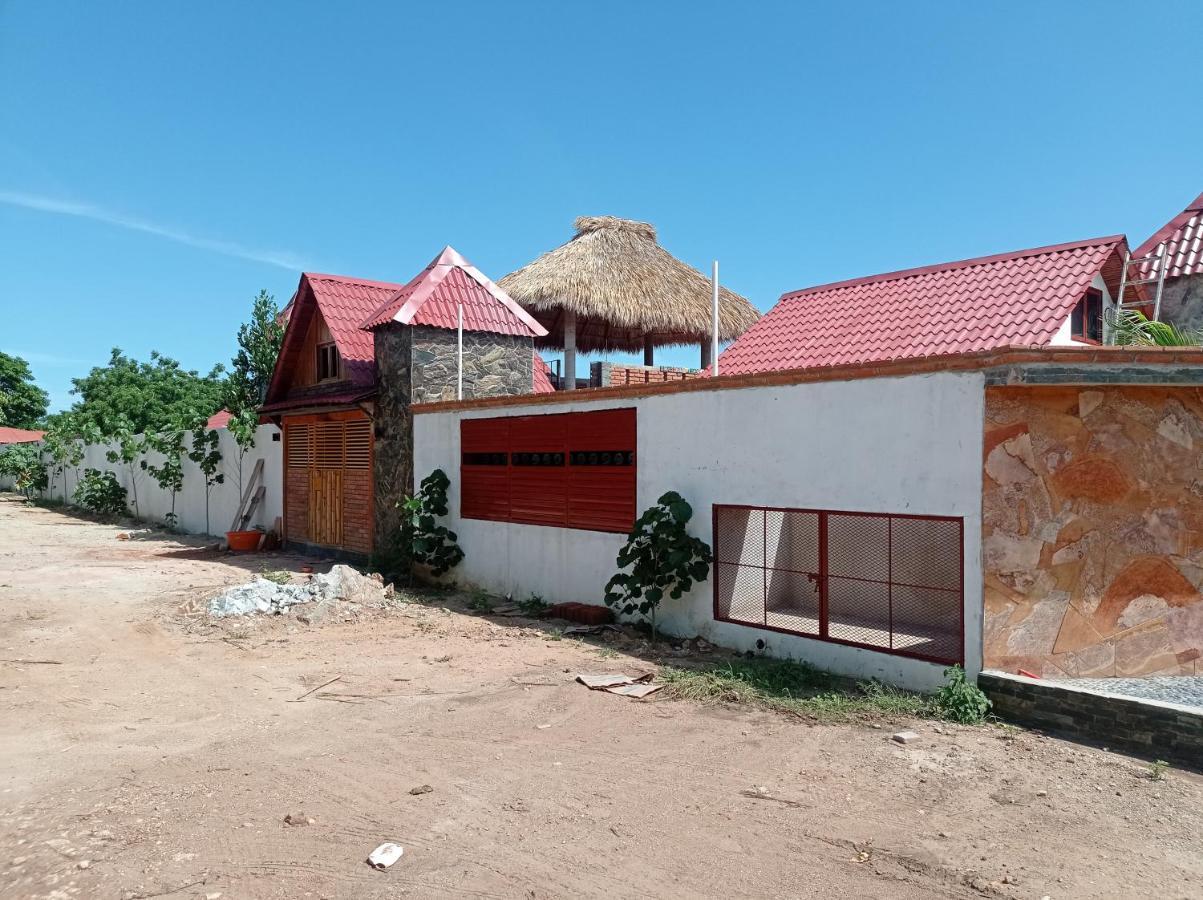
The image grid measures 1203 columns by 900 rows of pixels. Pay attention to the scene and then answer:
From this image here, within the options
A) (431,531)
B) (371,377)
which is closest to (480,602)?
(431,531)

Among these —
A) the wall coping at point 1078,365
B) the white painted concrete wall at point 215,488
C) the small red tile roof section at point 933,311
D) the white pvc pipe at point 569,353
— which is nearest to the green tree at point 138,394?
the white painted concrete wall at point 215,488

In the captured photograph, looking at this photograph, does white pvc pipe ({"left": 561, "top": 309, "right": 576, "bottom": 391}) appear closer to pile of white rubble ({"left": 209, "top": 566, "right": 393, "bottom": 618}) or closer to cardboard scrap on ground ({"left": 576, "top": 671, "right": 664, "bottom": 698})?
pile of white rubble ({"left": 209, "top": 566, "right": 393, "bottom": 618})

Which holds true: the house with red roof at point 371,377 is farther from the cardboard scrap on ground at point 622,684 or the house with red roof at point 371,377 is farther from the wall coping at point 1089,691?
the wall coping at point 1089,691

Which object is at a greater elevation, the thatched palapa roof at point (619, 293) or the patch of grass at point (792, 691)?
the thatched palapa roof at point (619, 293)

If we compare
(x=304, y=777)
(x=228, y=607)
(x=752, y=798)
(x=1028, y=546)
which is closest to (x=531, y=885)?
(x=752, y=798)

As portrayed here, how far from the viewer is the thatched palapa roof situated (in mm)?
17969

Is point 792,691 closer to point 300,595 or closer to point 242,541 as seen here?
point 300,595

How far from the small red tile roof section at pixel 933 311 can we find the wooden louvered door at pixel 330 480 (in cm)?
696

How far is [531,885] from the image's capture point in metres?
3.93

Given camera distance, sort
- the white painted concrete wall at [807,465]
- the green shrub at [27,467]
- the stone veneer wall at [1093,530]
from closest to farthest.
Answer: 1. the stone veneer wall at [1093,530]
2. the white painted concrete wall at [807,465]
3. the green shrub at [27,467]

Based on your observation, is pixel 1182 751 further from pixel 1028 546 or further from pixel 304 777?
pixel 304 777

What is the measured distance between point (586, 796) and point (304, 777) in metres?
1.83

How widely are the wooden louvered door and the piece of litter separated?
10.6 meters

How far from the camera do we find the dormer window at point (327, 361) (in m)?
16.3
